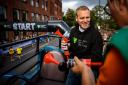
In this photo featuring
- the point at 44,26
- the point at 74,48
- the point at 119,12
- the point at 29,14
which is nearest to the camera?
the point at 119,12

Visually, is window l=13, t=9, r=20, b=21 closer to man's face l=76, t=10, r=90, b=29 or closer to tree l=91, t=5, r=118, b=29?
tree l=91, t=5, r=118, b=29

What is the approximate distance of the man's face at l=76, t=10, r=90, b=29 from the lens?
344 cm

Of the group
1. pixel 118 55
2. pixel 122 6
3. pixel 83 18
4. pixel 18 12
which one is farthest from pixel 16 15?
pixel 118 55

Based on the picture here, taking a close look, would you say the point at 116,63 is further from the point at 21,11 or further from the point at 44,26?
the point at 21,11

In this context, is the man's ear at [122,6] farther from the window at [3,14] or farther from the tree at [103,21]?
the window at [3,14]

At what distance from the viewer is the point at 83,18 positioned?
11.3ft

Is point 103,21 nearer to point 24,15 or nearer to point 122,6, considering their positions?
point 24,15

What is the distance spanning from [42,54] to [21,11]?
115 feet

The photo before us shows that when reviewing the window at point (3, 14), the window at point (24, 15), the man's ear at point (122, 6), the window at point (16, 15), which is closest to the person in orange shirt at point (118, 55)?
the man's ear at point (122, 6)

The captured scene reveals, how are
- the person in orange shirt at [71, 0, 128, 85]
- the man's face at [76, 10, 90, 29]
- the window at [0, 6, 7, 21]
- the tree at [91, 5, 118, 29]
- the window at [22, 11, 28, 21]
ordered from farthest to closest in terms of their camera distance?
the window at [22, 11, 28, 21] → the window at [0, 6, 7, 21] → the tree at [91, 5, 118, 29] → the man's face at [76, 10, 90, 29] → the person in orange shirt at [71, 0, 128, 85]

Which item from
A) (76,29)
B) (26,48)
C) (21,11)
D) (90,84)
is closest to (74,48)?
(76,29)

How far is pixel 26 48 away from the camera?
32594 mm

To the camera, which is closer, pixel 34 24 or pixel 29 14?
pixel 34 24

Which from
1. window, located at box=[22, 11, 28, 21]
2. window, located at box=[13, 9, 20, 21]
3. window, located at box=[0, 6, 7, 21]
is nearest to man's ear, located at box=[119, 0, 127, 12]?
window, located at box=[0, 6, 7, 21]
